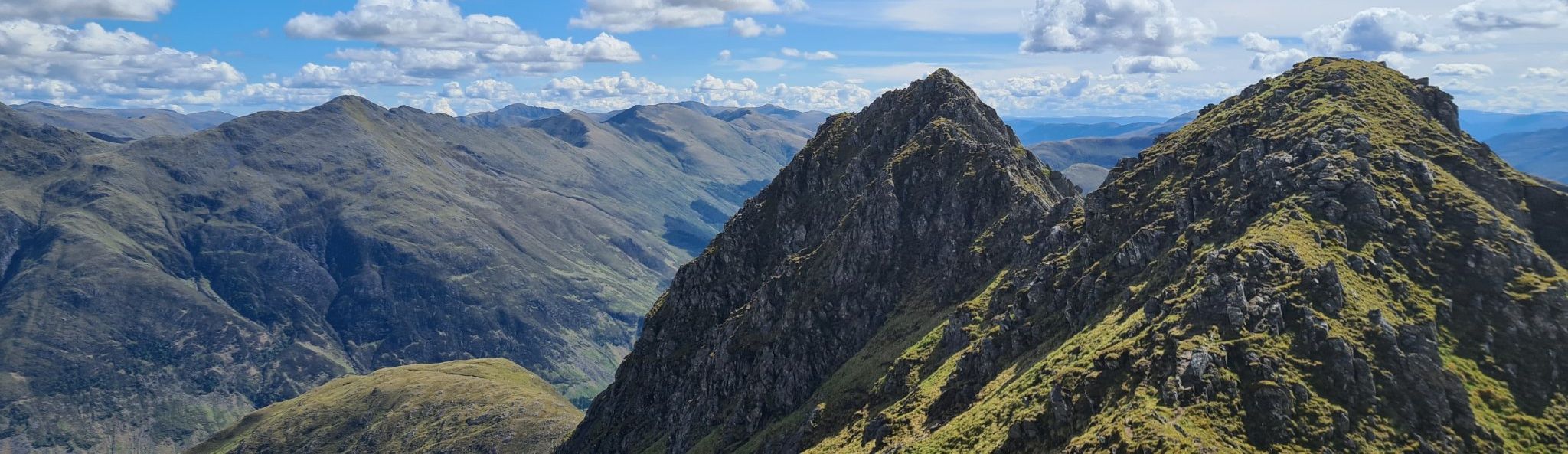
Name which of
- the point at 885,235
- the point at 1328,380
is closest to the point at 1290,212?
the point at 1328,380

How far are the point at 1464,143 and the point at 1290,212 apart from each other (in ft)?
118

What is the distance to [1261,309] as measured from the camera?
95.1 m

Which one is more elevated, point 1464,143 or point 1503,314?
point 1464,143

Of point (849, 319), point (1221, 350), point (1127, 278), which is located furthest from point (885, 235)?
point (1221, 350)

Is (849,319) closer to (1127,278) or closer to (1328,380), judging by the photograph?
(1127,278)

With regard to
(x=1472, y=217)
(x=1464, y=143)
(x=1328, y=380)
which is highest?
(x=1464, y=143)

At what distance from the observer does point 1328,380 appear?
88.8m

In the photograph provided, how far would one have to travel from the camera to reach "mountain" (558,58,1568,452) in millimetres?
87625

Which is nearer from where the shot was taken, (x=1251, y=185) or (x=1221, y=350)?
(x=1221, y=350)

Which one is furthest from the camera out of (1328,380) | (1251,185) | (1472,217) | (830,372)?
(830,372)

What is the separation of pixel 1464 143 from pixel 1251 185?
32.2 meters

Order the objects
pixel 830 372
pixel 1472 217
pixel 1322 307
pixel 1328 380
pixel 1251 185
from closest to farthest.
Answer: pixel 1328 380 < pixel 1322 307 < pixel 1472 217 < pixel 1251 185 < pixel 830 372

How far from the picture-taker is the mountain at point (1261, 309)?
287 ft

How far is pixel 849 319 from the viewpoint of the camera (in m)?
190
